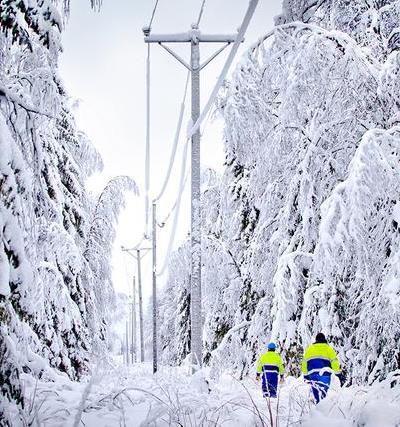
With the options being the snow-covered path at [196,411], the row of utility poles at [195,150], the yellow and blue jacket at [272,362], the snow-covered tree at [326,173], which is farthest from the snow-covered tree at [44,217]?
the yellow and blue jacket at [272,362]

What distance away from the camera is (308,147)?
7457 millimetres

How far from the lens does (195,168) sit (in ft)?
27.2

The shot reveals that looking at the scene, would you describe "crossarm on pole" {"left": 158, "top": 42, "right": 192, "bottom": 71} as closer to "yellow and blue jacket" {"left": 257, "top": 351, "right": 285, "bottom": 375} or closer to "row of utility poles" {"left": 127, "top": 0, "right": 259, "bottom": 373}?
"row of utility poles" {"left": 127, "top": 0, "right": 259, "bottom": 373}

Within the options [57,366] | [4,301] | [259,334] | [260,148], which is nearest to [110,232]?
[57,366]

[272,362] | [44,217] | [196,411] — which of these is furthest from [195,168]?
[196,411]

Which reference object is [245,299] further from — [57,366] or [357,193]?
[357,193]

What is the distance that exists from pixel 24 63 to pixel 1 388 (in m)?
7.51

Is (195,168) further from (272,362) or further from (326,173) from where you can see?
(272,362)

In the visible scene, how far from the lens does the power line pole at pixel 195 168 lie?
7680 mm

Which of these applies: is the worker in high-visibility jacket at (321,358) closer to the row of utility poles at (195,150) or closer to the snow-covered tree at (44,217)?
the row of utility poles at (195,150)

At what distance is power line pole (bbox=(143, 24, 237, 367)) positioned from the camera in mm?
7680

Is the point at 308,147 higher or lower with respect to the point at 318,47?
lower

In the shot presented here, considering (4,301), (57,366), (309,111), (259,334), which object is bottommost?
(57,366)

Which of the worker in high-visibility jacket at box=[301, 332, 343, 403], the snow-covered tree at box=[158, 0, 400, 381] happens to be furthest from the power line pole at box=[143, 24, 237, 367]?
the worker in high-visibility jacket at box=[301, 332, 343, 403]
